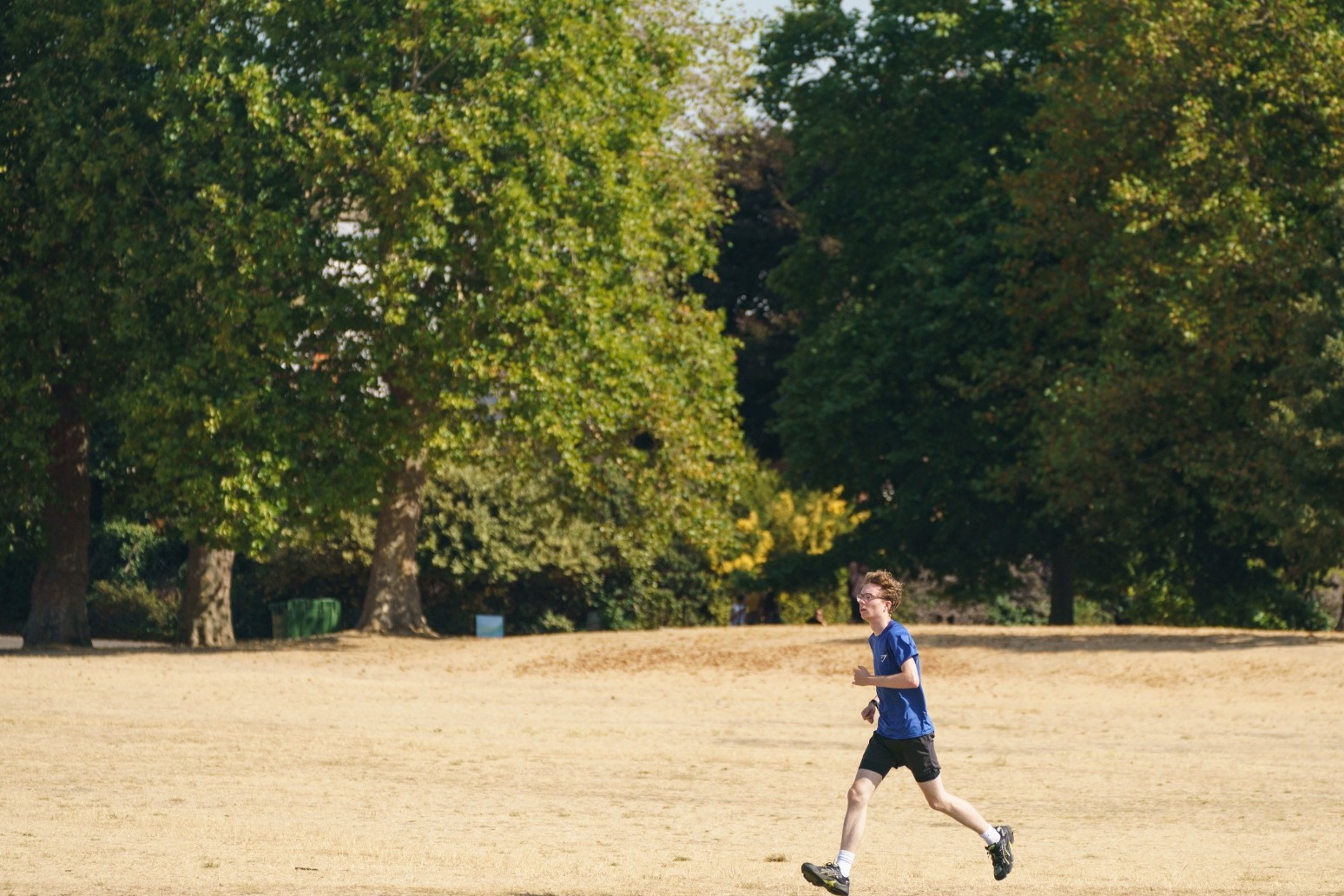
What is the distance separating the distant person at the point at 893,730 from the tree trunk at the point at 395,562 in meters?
25.3

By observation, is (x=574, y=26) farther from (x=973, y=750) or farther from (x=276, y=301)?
(x=973, y=750)

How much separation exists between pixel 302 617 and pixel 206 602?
5.39 meters

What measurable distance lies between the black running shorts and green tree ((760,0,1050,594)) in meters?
27.1

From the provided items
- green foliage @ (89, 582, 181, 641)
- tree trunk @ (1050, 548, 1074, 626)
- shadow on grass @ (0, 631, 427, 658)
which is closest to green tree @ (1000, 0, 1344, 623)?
tree trunk @ (1050, 548, 1074, 626)

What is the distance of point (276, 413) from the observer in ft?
98.3

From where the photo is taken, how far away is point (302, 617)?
39.8m

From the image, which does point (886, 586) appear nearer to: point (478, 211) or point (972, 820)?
point (972, 820)

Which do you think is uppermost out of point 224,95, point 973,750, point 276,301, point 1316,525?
point 224,95

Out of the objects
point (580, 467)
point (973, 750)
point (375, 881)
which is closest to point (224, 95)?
point (580, 467)

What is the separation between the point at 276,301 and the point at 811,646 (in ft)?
34.7

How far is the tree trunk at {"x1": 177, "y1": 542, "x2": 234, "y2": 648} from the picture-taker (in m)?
34.4

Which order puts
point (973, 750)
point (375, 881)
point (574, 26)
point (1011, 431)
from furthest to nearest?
point (1011, 431)
point (574, 26)
point (973, 750)
point (375, 881)

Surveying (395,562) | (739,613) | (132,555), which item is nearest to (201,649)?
(395,562)

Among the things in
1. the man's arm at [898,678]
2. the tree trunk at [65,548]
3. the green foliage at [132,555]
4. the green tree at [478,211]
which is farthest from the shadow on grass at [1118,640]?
the man's arm at [898,678]
